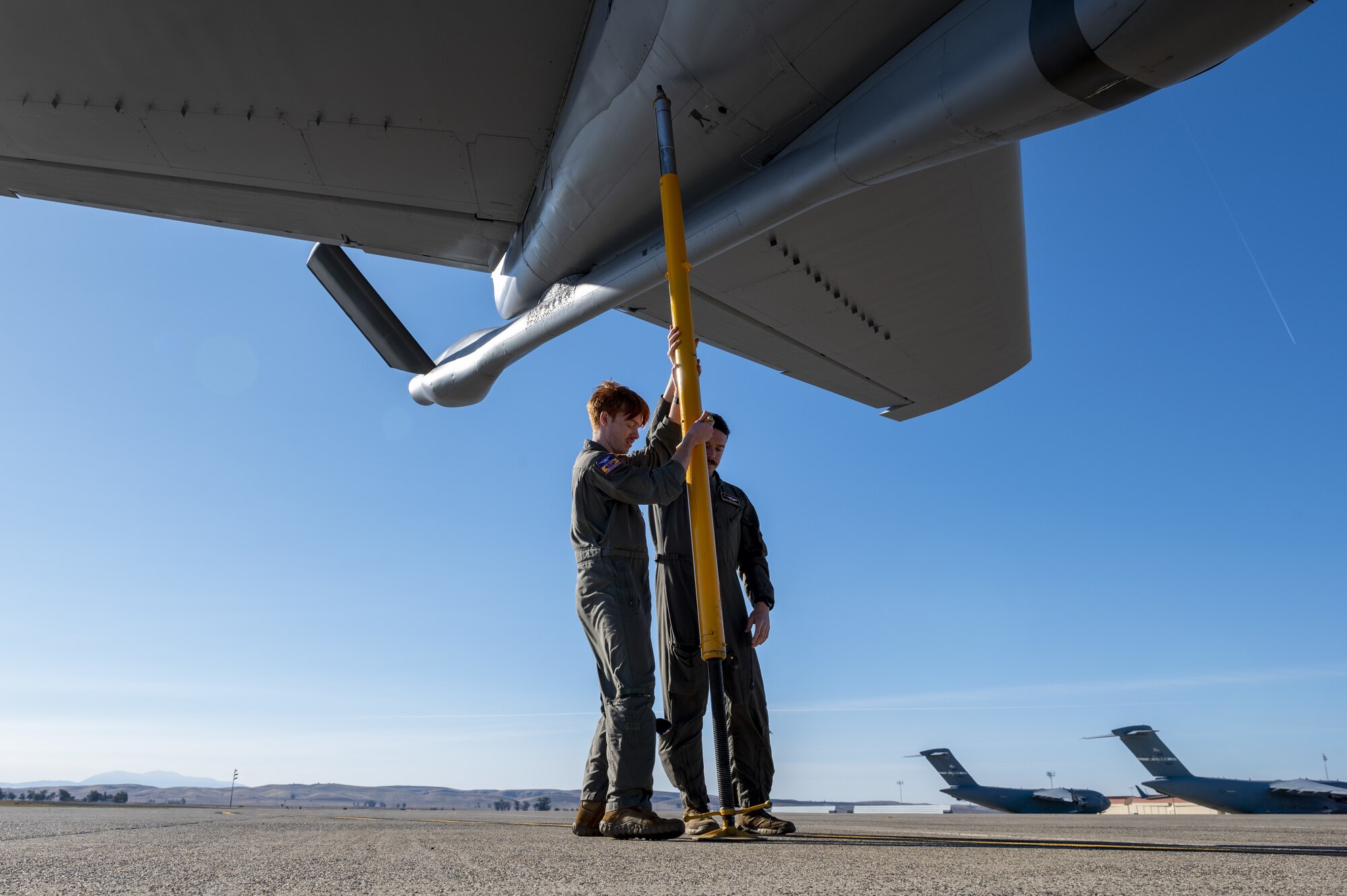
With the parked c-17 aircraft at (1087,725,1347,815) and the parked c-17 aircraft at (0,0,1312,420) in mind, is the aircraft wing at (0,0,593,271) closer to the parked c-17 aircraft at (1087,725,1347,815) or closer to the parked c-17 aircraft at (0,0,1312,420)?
the parked c-17 aircraft at (0,0,1312,420)

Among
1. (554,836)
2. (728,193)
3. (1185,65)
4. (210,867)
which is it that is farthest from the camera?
(728,193)

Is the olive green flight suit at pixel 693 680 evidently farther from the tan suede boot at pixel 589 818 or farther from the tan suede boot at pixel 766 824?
the tan suede boot at pixel 589 818

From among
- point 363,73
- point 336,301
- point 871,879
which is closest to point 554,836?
point 871,879

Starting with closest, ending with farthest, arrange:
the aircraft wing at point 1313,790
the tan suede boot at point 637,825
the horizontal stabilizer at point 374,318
→ the tan suede boot at point 637,825 < the horizontal stabilizer at point 374,318 < the aircraft wing at point 1313,790

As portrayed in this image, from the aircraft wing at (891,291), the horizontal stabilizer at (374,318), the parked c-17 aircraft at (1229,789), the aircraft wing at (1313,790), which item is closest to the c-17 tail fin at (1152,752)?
the parked c-17 aircraft at (1229,789)

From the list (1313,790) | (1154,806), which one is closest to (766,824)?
(1313,790)

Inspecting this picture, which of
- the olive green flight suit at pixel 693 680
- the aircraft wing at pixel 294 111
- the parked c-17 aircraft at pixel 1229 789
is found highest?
the aircraft wing at pixel 294 111

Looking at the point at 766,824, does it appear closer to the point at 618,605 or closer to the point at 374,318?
the point at 618,605

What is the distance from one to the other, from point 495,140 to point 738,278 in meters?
2.22

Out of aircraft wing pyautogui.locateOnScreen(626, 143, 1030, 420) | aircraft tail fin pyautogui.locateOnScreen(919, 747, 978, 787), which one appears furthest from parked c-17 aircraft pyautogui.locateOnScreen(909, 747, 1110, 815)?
aircraft wing pyautogui.locateOnScreen(626, 143, 1030, 420)

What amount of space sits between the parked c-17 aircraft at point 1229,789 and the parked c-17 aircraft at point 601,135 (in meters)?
20.8

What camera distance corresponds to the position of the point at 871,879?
151 centimetres

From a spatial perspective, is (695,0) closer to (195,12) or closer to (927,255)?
(195,12)

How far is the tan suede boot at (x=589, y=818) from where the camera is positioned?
2.78 metres
